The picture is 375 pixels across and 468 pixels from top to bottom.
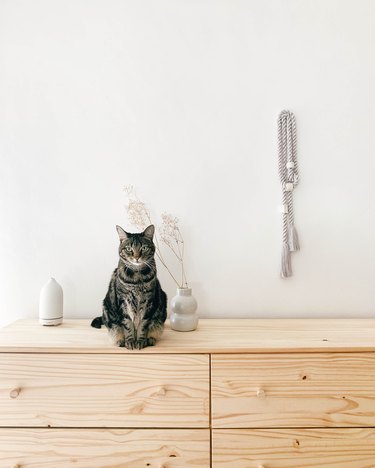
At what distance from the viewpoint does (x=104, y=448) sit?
2.92 feet

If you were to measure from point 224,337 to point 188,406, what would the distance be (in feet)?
0.77

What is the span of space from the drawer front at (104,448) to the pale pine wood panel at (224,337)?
243mm

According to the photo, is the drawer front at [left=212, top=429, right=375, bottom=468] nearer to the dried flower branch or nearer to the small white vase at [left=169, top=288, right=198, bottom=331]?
the small white vase at [left=169, top=288, right=198, bottom=331]

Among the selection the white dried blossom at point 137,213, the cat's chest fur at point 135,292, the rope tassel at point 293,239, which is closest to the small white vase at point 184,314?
the cat's chest fur at point 135,292

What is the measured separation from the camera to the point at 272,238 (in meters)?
1.30

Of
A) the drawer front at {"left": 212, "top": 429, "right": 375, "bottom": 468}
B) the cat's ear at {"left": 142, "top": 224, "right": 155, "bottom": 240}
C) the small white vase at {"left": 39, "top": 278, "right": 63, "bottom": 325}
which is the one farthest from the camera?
the small white vase at {"left": 39, "top": 278, "right": 63, "bottom": 325}

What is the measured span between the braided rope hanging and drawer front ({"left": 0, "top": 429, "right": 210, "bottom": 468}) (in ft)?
2.39

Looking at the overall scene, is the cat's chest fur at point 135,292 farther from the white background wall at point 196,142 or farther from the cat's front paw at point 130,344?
the white background wall at point 196,142

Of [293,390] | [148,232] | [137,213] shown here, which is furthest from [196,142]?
[293,390]

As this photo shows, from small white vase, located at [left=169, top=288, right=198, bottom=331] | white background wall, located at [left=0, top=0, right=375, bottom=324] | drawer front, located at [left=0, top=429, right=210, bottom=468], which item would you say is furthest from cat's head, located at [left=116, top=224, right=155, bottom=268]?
drawer front, located at [left=0, top=429, right=210, bottom=468]

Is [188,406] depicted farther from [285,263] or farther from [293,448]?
[285,263]

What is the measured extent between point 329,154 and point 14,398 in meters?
1.48

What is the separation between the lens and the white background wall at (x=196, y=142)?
1.30m

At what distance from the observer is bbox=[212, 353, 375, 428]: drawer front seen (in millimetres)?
886
